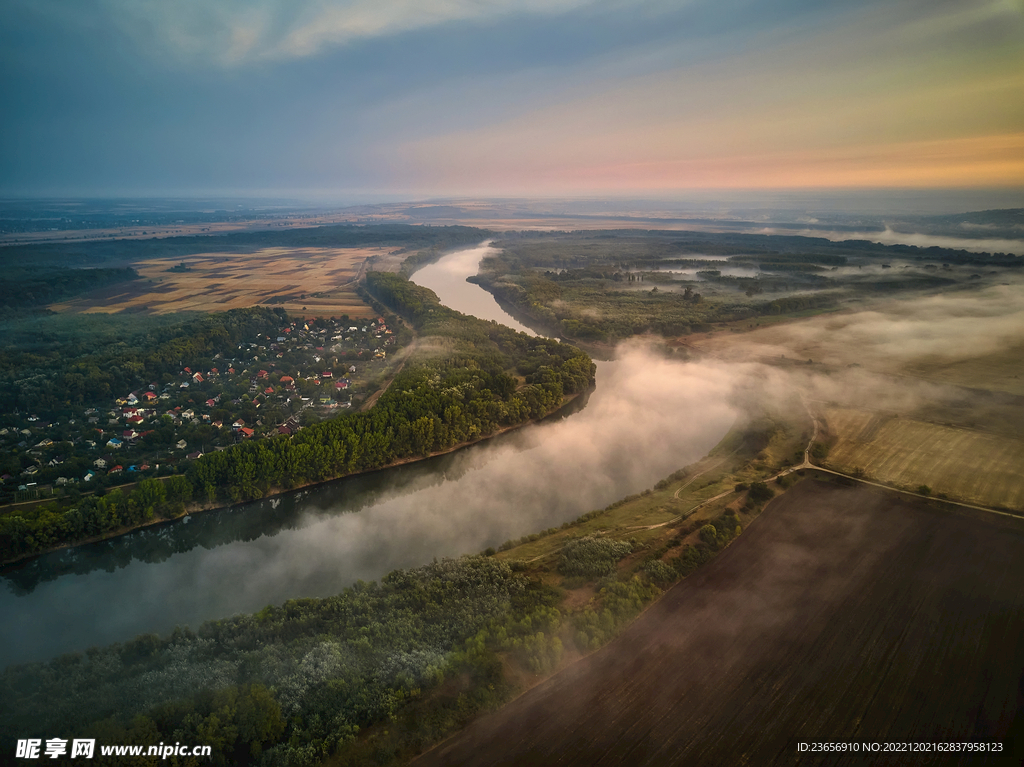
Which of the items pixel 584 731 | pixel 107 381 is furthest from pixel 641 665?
pixel 107 381

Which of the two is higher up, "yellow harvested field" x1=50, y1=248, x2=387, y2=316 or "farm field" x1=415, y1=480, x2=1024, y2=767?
"yellow harvested field" x1=50, y1=248, x2=387, y2=316

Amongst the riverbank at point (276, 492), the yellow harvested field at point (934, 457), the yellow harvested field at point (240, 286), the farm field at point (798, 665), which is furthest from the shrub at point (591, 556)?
the yellow harvested field at point (240, 286)

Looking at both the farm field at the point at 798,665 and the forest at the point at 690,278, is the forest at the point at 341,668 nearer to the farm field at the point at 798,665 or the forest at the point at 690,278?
the farm field at the point at 798,665

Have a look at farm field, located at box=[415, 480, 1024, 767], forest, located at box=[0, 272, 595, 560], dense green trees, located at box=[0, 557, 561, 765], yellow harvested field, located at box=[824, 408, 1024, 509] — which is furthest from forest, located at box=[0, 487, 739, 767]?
yellow harvested field, located at box=[824, 408, 1024, 509]

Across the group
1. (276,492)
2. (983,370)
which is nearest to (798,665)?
(276,492)

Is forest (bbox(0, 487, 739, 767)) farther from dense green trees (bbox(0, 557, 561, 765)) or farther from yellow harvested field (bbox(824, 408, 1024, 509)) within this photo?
yellow harvested field (bbox(824, 408, 1024, 509))

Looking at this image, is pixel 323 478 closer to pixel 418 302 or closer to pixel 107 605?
pixel 107 605
